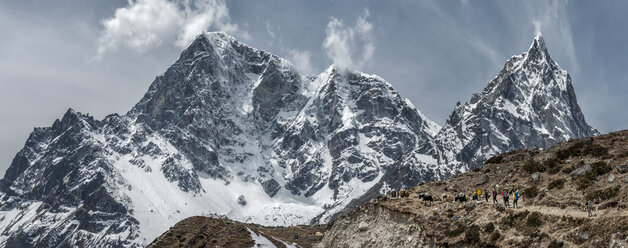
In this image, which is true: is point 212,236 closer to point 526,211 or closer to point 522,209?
point 522,209

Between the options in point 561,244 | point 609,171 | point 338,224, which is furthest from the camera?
point 338,224

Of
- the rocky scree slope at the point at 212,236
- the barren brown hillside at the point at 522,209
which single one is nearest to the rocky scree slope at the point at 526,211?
the barren brown hillside at the point at 522,209

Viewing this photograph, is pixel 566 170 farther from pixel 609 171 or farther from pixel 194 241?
pixel 194 241

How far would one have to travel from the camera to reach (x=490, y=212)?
1537 inches

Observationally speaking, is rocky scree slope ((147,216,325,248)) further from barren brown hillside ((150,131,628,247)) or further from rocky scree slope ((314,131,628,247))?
rocky scree slope ((314,131,628,247))

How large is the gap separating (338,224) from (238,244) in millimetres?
39633

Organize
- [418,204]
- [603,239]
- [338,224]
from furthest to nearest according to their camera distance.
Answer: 1. [338,224]
2. [418,204]
3. [603,239]

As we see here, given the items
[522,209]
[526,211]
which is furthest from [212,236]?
[526,211]

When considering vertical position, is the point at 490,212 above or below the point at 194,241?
below

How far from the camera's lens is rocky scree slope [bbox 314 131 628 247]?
106 ft

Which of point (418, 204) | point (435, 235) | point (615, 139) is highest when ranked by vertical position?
point (615, 139)

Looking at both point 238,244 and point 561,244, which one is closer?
point 561,244

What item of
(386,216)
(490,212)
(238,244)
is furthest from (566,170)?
(238,244)

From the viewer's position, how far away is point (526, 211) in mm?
36000
